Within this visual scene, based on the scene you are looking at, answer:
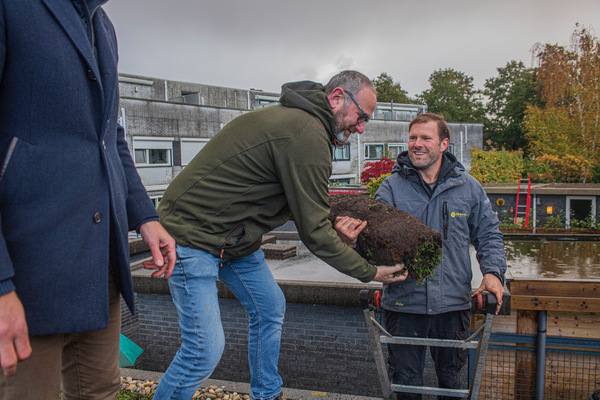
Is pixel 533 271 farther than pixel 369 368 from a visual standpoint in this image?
Yes

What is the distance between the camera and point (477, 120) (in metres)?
52.8

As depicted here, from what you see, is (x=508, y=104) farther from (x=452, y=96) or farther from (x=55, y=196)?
(x=55, y=196)

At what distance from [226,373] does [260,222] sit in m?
3.16

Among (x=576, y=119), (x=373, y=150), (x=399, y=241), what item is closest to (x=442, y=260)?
(x=399, y=241)

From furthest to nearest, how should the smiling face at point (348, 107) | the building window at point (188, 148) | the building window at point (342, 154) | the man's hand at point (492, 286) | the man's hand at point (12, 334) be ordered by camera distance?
the building window at point (342, 154) → the building window at point (188, 148) → the man's hand at point (492, 286) → the smiling face at point (348, 107) → the man's hand at point (12, 334)

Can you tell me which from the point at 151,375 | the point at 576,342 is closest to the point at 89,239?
the point at 151,375

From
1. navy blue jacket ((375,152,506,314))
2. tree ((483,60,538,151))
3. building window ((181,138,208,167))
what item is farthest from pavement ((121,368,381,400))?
tree ((483,60,538,151))

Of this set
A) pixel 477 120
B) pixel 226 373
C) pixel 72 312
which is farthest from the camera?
pixel 477 120

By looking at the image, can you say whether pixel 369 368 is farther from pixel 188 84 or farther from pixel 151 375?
pixel 188 84

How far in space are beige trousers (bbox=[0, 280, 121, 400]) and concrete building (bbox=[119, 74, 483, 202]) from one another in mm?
20843

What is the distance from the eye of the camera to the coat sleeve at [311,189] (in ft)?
7.84

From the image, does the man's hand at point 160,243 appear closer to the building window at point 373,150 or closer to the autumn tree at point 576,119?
the autumn tree at point 576,119

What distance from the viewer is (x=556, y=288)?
4172mm

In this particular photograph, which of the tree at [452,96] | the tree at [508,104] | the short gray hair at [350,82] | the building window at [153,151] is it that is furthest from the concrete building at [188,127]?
the short gray hair at [350,82]
